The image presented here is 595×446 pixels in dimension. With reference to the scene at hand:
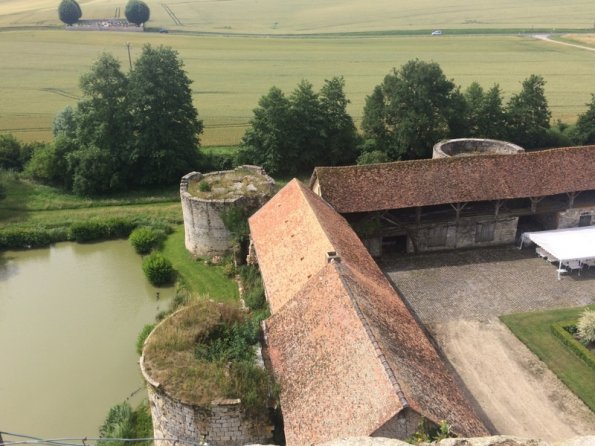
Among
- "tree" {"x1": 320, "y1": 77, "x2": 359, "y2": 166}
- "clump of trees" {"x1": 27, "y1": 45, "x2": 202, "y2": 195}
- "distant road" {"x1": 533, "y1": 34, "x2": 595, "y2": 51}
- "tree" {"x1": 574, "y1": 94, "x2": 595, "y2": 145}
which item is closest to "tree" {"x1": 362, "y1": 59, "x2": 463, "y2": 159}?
"tree" {"x1": 320, "y1": 77, "x2": 359, "y2": 166}

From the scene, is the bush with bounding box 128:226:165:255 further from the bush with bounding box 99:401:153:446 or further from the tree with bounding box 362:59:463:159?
the tree with bounding box 362:59:463:159

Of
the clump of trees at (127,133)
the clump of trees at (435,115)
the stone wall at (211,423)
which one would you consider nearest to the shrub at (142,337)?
the stone wall at (211,423)

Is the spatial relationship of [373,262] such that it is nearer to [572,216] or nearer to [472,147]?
[572,216]

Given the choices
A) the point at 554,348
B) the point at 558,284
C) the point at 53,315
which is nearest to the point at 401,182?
the point at 558,284

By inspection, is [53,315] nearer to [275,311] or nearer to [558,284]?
[275,311]

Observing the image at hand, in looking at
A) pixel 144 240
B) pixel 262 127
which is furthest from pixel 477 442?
pixel 262 127
